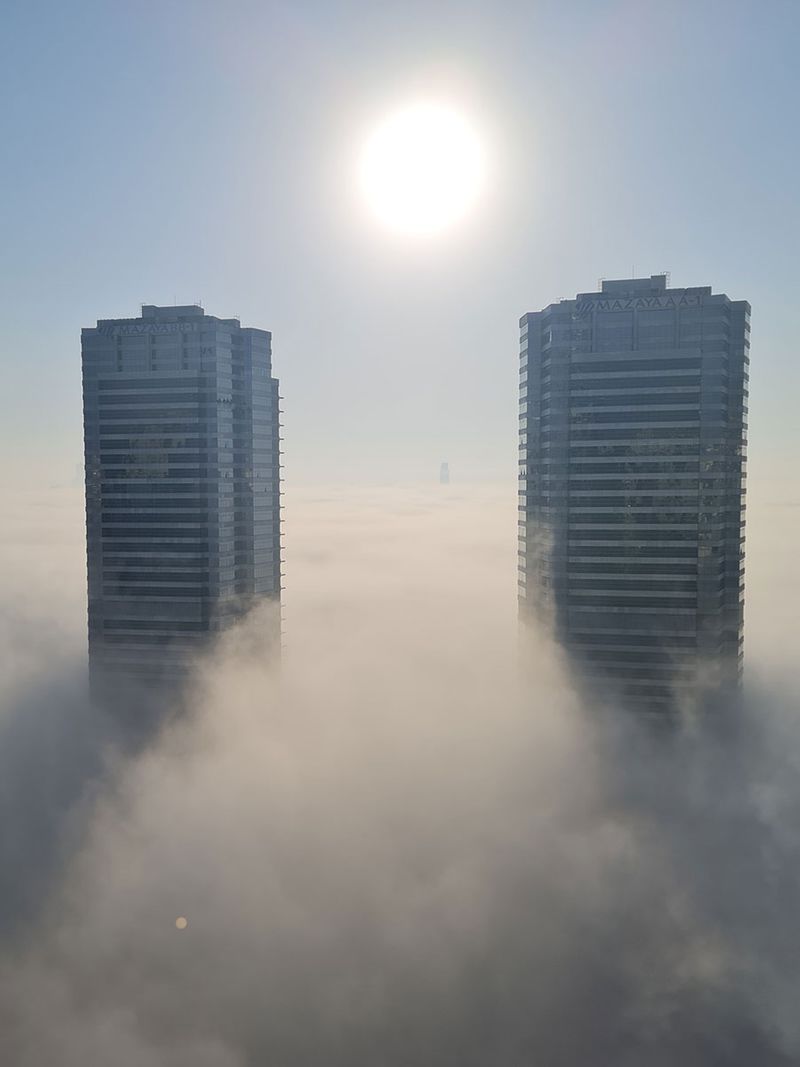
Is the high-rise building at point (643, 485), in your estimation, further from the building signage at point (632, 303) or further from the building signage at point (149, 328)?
the building signage at point (149, 328)

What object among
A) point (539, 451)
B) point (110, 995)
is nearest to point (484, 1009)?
point (110, 995)

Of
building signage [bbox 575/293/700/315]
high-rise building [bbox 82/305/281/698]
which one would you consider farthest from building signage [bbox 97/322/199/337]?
building signage [bbox 575/293/700/315]

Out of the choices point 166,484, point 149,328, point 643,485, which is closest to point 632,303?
point 643,485

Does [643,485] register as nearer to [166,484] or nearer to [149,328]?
[166,484]

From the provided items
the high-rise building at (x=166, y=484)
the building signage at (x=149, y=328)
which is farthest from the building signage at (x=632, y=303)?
the building signage at (x=149, y=328)

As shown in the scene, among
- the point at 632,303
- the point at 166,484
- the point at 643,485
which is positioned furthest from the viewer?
the point at 166,484

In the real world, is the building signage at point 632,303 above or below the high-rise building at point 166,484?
above
